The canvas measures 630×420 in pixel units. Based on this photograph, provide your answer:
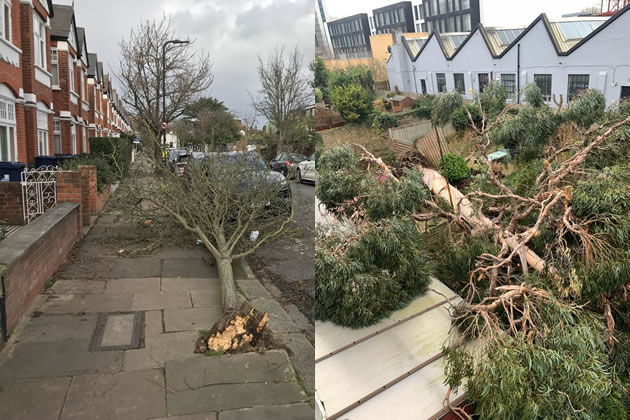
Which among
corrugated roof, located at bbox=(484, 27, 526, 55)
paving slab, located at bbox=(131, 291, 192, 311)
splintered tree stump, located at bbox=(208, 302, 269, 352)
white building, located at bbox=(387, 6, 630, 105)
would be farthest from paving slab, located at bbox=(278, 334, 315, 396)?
corrugated roof, located at bbox=(484, 27, 526, 55)

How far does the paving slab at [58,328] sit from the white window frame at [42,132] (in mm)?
8669

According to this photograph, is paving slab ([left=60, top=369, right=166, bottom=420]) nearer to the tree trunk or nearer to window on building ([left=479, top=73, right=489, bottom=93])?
the tree trunk

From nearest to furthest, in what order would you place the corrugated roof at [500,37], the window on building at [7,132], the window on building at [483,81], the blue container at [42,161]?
the corrugated roof at [500,37], the window on building at [483,81], the window on building at [7,132], the blue container at [42,161]

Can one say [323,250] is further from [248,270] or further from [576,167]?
[576,167]

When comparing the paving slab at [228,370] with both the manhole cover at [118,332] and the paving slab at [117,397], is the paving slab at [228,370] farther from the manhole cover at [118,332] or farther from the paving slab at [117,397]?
the manhole cover at [118,332]

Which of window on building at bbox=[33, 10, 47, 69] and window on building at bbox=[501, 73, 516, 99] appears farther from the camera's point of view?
window on building at bbox=[33, 10, 47, 69]

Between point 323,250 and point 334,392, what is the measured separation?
1201 millimetres

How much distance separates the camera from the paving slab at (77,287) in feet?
16.2

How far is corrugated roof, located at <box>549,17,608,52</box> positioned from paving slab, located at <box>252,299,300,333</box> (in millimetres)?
4606

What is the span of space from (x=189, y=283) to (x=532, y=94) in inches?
194

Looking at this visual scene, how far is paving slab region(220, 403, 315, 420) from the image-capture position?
2.94 metres

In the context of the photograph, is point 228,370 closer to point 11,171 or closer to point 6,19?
point 11,171

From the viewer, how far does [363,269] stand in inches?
182

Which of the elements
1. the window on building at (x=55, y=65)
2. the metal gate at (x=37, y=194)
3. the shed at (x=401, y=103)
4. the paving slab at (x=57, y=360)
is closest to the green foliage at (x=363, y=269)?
the shed at (x=401, y=103)
